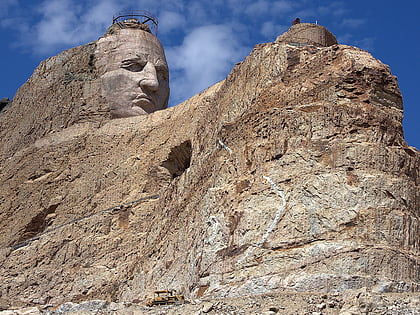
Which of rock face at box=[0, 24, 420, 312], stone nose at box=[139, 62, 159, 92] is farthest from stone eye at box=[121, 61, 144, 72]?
rock face at box=[0, 24, 420, 312]

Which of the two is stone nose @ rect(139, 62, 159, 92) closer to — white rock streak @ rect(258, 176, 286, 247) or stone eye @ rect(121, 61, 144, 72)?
stone eye @ rect(121, 61, 144, 72)

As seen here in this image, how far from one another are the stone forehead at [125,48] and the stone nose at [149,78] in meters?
0.45

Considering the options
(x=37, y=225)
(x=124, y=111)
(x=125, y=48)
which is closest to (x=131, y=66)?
(x=125, y=48)

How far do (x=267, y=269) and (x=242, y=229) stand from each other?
1356mm

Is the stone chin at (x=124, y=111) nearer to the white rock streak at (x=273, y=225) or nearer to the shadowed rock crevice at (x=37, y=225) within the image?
the shadowed rock crevice at (x=37, y=225)

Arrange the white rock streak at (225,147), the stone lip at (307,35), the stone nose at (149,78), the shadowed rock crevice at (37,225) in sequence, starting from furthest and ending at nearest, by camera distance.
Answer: the stone nose at (149,78) → the shadowed rock crevice at (37,225) → the stone lip at (307,35) → the white rock streak at (225,147)

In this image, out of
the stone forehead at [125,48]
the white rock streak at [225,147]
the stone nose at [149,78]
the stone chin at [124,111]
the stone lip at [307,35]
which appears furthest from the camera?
the stone forehead at [125,48]

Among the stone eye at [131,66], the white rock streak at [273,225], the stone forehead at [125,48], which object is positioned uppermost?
the stone forehead at [125,48]

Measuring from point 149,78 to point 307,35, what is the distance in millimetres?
7719

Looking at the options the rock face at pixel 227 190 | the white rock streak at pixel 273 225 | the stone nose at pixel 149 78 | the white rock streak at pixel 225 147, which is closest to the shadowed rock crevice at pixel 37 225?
the rock face at pixel 227 190

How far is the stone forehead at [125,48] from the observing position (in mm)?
31344

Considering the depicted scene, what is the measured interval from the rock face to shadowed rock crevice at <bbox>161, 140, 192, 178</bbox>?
41 mm

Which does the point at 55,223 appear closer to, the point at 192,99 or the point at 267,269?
the point at 192,99

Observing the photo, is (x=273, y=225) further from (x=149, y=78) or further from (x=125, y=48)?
(x=125, y=48)
